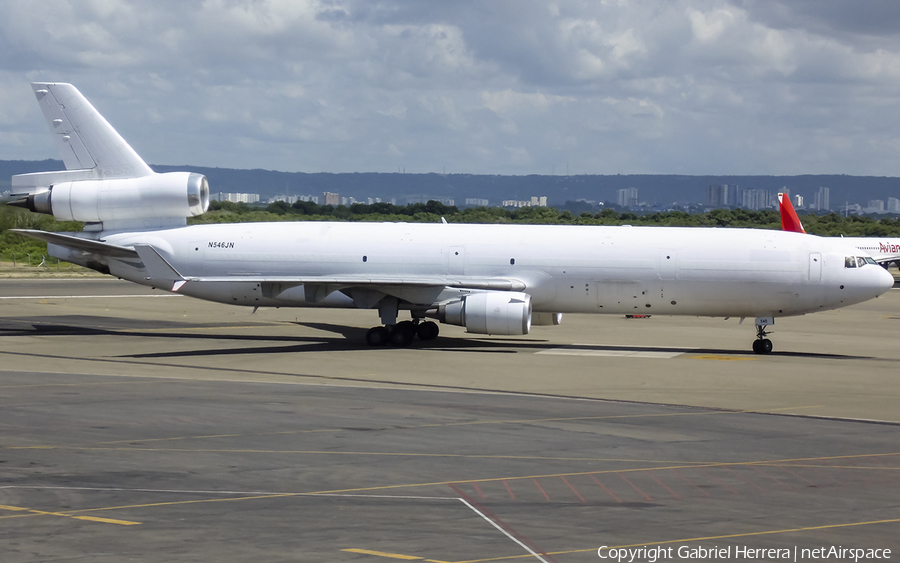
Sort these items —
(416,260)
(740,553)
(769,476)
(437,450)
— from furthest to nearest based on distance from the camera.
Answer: (416,260) → (437,450) → (769,476) → (740,553)

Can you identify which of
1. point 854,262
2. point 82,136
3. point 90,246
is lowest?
point 854,262

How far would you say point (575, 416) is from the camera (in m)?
21.0

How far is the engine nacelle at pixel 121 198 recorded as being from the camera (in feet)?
118

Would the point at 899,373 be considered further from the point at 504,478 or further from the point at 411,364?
the point at 504,478

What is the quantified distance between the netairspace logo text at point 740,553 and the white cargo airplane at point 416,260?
2005cm

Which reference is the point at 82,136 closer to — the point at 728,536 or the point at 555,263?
the point at 555,263

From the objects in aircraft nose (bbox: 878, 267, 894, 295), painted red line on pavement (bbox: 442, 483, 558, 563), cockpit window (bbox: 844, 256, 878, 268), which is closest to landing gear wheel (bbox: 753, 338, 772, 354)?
cockpit window (bbox: 844, 256, 878, 268)

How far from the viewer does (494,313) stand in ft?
104

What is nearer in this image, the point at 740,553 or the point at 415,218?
the point at 740,553

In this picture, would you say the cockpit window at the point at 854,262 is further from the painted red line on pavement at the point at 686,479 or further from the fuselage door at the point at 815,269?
the painted red line on pavement at the point at 686,479

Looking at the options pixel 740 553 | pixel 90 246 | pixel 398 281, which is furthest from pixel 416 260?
pixel 740 553

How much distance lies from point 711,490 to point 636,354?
18.2 m

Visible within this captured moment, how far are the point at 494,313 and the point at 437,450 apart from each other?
48.0ft

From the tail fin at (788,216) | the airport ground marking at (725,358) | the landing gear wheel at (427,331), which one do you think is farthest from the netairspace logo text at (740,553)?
the tail fin at (788,216)
